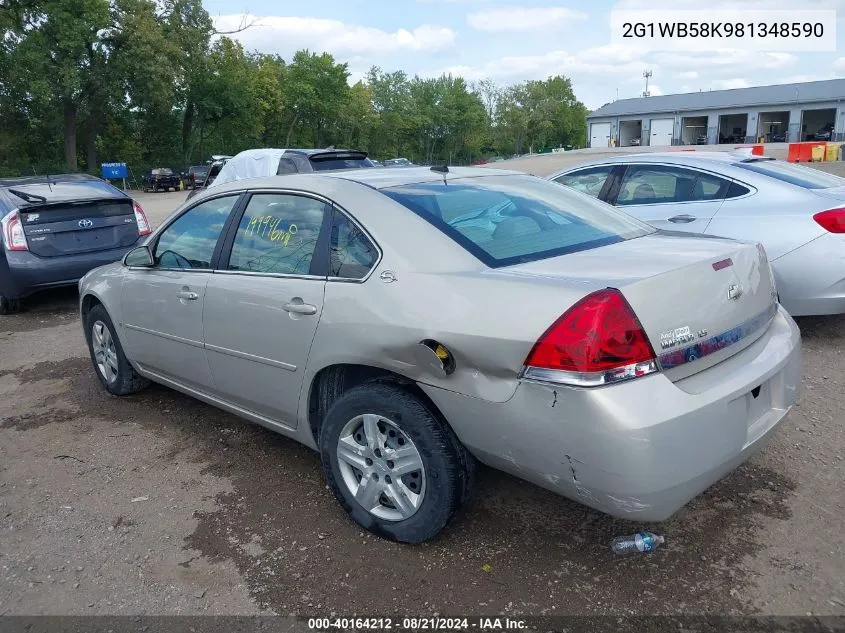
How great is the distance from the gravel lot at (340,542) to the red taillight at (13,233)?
374cm

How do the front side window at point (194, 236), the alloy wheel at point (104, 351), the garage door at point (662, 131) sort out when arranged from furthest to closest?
the garage door at point (662, 131) < the alloy wheel at point (104, 351) < the front side window at point (194, 236)

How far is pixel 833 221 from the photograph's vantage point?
506 cm

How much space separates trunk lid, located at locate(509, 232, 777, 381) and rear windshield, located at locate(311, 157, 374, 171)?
8902 mm

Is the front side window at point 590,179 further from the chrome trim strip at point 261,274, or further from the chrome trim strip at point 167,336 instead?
the chrome trim strip at point 167,336

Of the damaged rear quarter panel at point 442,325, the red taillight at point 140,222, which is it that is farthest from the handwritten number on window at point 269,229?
the red taillight at point 140,222

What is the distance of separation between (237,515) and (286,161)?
9058 mm

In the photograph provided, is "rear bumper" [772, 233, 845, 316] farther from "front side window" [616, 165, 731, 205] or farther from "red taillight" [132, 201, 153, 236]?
"red taillight" [132, 201, 153, 236]

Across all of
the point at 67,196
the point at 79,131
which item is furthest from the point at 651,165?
the point at 79,131

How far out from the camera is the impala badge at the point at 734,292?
8.76ft

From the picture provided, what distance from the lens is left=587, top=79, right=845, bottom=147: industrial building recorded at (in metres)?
63.7

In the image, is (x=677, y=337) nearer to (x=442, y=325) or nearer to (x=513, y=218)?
(x=442, y=325)

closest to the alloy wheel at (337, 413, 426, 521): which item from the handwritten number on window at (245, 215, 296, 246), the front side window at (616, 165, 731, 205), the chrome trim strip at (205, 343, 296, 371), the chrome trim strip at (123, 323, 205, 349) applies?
the chrome trim strip at (205, 343, 296, 371)

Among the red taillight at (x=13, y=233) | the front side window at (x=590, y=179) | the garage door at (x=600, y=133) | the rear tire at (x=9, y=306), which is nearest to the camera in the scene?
the front side window at (x=590, y=179)

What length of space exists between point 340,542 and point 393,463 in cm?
48
